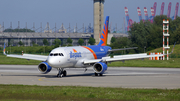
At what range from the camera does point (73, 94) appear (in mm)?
18312

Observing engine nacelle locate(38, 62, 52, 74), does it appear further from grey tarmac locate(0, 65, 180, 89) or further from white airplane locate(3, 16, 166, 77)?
grey tarmac locate(0, 65, 180, 89)

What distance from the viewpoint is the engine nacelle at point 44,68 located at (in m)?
33.4

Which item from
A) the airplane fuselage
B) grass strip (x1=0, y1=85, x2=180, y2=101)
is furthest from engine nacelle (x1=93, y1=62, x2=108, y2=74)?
grass strip (x1=0, y1=85, x2=180, y2=101)

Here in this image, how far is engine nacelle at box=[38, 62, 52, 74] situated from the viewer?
3338cm

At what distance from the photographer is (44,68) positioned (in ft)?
112

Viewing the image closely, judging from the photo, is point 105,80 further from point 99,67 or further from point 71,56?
point 71,56

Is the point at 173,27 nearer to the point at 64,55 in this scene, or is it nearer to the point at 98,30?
the point at 98,30

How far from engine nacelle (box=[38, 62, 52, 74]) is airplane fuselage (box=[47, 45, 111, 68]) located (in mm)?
2200

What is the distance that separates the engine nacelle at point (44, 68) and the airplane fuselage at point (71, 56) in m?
2.20

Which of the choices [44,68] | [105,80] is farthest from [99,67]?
[44,68]

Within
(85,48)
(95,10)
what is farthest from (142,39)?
(85,48)

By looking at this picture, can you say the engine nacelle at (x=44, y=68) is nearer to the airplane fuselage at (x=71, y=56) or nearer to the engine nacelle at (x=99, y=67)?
the airplane fuselage at (x=71, y=56)

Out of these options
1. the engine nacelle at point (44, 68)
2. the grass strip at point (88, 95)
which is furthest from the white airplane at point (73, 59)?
the grass strip at point (88, 95)

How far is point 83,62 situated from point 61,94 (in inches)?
688
